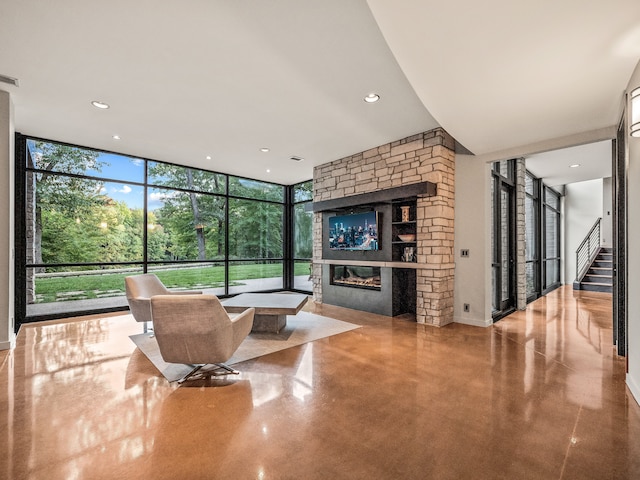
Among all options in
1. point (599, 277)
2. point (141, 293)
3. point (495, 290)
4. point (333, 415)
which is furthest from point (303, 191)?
point (599, 277)

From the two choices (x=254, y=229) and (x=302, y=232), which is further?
(x=302, y=232)

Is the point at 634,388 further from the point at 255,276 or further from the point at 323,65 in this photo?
the point at 255,276

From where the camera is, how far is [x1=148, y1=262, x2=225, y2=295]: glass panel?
21.7ft

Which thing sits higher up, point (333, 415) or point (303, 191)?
point (303, 191)

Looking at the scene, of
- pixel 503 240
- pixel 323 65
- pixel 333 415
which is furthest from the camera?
pixel 503 240

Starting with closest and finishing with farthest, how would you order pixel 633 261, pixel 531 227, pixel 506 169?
1. pixel 633 261
2. pixel 506 169
3. pixel 531 227

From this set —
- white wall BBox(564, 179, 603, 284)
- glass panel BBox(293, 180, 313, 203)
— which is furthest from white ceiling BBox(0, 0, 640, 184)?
white wall BBox(564, 179, 603, 284)

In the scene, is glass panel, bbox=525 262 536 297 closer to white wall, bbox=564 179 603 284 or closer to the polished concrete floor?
the polished concrete floor

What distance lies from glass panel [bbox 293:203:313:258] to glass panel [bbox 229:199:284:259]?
398 millimetres

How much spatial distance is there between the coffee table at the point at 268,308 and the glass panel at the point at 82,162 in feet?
11.6

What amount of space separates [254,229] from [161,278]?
8.27 ft

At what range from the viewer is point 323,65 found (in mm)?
3059

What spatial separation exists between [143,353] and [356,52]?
152 inches

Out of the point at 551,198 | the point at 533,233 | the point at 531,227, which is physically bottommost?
the point at 533,233
